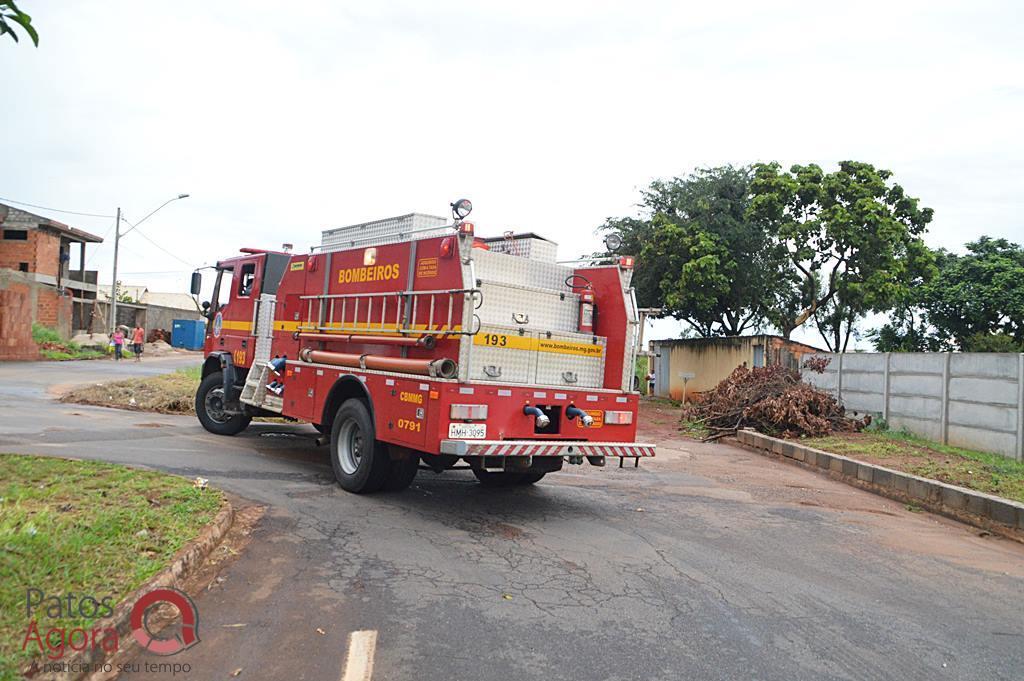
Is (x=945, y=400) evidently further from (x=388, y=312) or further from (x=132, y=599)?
(x=132, y=599)

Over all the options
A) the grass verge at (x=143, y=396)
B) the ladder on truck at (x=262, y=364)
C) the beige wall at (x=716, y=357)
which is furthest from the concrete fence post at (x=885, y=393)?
the grass verge at (x=143, y=396)

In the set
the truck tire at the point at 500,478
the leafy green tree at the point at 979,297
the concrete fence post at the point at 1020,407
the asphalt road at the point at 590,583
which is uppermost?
the leafy green tree at the point at 979,297

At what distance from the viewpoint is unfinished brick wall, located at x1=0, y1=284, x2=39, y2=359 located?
2824 centimetres

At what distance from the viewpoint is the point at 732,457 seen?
14.4 meters

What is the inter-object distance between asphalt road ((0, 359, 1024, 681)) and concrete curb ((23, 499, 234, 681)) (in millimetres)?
262

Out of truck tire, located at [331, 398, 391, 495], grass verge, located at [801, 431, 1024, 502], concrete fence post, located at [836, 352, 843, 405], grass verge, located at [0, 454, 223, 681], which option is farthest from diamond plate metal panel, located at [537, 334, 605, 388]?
concrete fence post, located at [836, 352, 843, 405]

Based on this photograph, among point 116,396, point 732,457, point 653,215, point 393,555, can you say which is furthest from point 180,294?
point 393,555

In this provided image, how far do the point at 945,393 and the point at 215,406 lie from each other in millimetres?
12726

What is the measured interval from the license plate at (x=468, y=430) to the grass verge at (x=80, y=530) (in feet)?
7.20

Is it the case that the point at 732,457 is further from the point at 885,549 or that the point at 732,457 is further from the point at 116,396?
the point at 116,396

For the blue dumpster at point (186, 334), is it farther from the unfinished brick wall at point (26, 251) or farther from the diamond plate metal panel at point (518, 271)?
the diamond plate metal panel at point (518, 271)

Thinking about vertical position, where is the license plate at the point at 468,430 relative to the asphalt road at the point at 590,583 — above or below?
above

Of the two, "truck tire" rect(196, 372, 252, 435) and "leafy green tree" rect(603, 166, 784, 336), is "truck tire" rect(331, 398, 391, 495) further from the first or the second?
"leafy green tree" rect(603, 166, 784, 336)

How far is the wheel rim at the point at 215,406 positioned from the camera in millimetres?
12373
